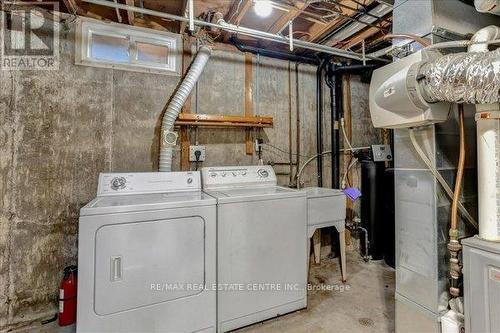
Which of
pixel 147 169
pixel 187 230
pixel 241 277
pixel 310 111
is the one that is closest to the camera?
pixel 187 230

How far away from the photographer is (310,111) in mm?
3230

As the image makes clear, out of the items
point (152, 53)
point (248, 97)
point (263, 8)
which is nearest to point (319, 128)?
point (248, 97)

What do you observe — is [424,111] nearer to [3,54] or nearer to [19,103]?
[19,103]

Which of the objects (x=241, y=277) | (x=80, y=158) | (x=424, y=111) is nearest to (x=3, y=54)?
(x=80, y=158)

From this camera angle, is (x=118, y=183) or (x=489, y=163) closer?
(x=489, y=163)

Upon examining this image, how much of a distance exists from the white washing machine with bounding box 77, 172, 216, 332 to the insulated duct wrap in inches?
58.1

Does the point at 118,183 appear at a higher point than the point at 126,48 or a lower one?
lower

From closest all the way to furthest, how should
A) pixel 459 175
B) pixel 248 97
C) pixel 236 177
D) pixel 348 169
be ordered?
pixel 459 175 → pixel 236 177 → pixel 248 97 → pixel 348 169

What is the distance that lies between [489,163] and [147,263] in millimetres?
2044

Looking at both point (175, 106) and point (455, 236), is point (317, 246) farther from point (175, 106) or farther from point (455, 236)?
point (175, 106)

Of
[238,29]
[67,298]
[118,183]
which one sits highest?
[238,29]

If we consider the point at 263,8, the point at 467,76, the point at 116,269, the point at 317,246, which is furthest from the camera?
the point at 317,246

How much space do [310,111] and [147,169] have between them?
2.09 meters

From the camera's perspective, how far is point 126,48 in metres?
2.42
